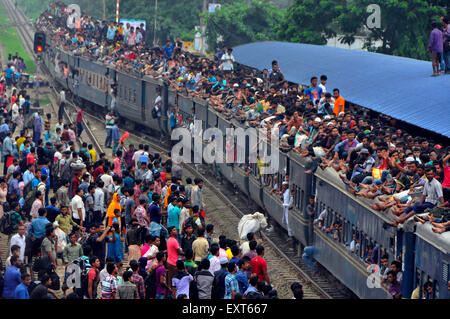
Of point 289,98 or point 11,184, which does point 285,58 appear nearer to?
point 289,98

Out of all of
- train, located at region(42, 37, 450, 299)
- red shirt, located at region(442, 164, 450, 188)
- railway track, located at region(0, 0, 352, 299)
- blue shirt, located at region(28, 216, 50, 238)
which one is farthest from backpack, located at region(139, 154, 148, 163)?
red shirt, located at region(442, 164, 450, 188)

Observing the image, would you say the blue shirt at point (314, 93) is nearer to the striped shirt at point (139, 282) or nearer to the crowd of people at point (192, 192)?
the crowd of people at point (192, 192)

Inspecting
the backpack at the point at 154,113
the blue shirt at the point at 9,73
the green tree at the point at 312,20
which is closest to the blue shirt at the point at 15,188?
the backpack at the point at 154,113

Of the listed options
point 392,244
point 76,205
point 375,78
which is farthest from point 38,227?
point 375,78

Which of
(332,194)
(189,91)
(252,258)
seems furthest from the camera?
(189,91)

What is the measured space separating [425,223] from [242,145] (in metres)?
11.5

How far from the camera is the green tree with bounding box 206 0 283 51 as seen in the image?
5162 cm

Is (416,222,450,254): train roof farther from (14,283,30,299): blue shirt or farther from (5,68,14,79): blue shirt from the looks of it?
(5,68,14,79): blue shirt

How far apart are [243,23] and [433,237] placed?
138ft

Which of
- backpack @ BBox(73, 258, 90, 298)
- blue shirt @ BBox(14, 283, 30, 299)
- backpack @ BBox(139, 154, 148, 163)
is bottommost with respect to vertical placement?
backpack @ BBox(139, 154, 148, 163)

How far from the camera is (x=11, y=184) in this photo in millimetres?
17812

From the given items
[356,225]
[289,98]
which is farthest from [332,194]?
[289,98]

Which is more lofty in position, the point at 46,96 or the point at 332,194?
the point at 332,194

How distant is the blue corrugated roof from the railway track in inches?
166
